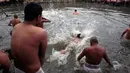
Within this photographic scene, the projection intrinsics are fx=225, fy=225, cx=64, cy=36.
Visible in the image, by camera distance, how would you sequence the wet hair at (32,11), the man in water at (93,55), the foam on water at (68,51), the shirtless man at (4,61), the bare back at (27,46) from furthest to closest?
the foam on water at (68,51) < the man in water at (93,55) < the shirtless man at (4,61) < the bare back at (27,46) < the wet hair at (32,11)

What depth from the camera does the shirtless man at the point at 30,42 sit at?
3.62m

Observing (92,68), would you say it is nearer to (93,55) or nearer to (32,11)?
(93,55)

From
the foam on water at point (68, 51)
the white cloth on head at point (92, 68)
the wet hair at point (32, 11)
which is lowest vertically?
the foam on water at point (68, 51)

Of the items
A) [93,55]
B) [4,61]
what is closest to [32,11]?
[4,61]

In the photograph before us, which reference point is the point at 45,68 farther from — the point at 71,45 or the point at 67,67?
the point at 71,45

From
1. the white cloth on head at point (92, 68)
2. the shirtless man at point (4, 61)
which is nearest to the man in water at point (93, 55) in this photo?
the white cloth on head at point (92, 68)

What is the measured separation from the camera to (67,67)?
29.2 ft

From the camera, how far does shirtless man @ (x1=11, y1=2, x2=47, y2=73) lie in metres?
3.62

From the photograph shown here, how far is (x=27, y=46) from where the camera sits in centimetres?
371

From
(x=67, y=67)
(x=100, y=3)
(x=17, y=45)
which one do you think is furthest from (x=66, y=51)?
(x=100, y=3)

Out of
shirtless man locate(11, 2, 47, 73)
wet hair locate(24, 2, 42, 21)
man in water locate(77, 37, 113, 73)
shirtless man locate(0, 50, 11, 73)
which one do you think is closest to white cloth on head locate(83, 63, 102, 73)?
man in water locate(77, 37, 113, 73)

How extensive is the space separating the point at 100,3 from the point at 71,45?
25.4 meters

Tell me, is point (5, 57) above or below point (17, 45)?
below

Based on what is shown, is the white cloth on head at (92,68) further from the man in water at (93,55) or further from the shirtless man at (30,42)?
the shirtless man at (30,42)
